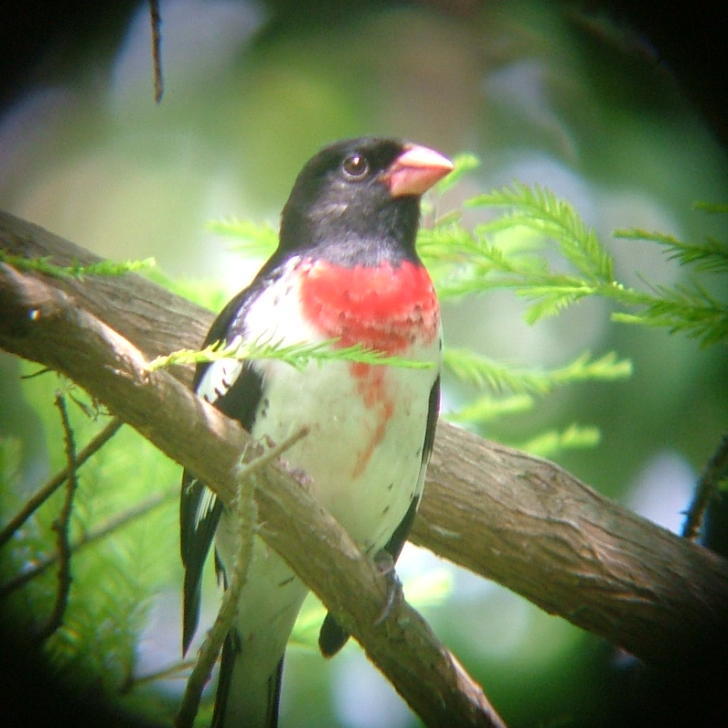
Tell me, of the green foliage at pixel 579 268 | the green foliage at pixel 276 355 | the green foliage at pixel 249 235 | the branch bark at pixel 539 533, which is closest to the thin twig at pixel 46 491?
the branch bark at pixel 539 533

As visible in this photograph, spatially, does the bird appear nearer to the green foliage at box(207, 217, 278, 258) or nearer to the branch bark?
the green foliage at box(207, 217, 278, 258)

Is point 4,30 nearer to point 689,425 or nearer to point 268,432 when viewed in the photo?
point 268,432

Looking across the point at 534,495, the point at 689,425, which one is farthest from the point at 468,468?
the point at 689,425

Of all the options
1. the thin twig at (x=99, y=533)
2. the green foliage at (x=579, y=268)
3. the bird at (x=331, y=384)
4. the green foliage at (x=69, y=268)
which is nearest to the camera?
the green foliage at (x=69, y=268)

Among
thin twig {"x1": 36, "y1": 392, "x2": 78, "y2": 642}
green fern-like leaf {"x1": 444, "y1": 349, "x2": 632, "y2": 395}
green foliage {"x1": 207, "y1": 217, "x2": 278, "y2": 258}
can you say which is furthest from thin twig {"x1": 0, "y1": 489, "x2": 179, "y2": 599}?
green fern-like leaf {"x1": 444, "y1": 349, "x2": 632, "y2": 395}

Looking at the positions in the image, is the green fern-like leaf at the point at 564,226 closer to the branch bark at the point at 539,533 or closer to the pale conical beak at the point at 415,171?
the pale conical beak at the point at 415,171
